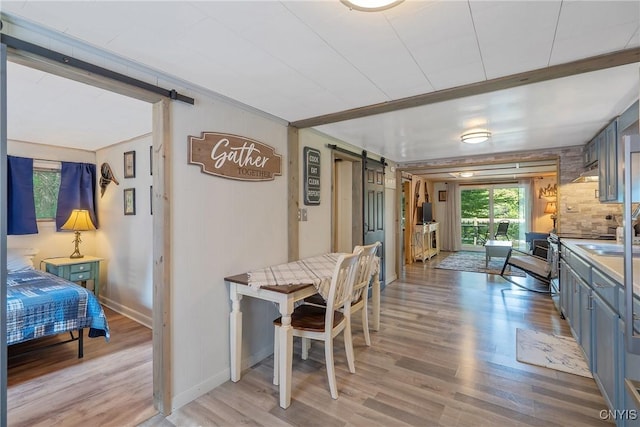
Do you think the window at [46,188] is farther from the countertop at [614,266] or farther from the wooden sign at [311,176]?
the countertop at [614,266]

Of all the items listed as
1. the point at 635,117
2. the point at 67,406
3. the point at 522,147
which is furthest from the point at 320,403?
the point at 522,147

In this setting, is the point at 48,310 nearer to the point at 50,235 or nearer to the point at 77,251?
the point at 77,251

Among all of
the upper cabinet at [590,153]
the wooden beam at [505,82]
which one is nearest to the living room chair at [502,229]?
the upper cabinet at [590,153]

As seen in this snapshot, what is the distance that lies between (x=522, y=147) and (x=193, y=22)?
4.50 m

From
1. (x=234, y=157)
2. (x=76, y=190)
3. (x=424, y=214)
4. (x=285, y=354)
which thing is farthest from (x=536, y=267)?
(x=76, y=190)

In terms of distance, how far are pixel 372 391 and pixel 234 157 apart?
2040mm

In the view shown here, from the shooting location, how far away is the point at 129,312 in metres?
3.69

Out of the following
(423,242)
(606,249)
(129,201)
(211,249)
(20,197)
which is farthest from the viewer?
(423,242)

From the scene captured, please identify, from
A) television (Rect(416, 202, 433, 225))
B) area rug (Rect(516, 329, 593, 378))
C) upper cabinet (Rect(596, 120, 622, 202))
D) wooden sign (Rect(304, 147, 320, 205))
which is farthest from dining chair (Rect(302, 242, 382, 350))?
television (Rect(416, 202, 433, 225))

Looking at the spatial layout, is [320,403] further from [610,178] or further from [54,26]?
[610,178]

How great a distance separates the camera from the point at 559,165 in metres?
4.21

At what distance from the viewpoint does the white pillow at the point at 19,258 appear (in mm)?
3259

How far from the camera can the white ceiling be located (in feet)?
4.34

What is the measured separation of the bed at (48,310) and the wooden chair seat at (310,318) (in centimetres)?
174
